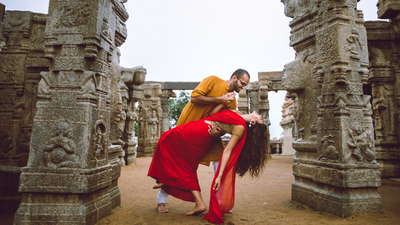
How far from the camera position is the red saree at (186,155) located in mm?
3076

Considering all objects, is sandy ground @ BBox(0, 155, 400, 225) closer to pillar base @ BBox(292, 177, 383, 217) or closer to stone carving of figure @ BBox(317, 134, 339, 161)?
pillar base @ BBox(292, 177, 383, 217)

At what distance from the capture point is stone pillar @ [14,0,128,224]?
2574 millimetres

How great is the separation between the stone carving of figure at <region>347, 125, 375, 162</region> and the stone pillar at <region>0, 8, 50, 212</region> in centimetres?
462

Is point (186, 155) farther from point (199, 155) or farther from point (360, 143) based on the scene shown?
point (360, 143)

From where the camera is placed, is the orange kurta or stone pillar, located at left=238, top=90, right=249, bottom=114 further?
stone pillar, located at left=238, top=90, right=249, bottom=114

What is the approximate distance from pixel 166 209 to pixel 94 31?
7.54ft

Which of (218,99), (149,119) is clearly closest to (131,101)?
(149,119)

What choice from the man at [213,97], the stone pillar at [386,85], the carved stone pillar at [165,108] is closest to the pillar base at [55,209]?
the man at [213,97]

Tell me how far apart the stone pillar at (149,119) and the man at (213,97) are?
10.1 metres

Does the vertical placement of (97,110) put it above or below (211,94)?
below

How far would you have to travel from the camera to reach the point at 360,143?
10.3 feet

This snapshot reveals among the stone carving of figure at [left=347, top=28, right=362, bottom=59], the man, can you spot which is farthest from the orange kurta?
the stone carving of figure at [left=347, top=28, right=362, bottom=59]

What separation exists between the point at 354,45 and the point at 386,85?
14.2 ft

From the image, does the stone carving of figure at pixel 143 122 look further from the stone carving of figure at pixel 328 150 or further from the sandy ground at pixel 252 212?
the stone carving of figure at pixel 328 150
